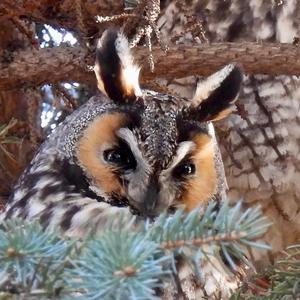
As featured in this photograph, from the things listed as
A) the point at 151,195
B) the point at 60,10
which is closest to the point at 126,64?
the point at 151,195

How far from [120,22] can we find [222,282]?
881mm

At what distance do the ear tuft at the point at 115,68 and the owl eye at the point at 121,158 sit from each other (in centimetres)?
15

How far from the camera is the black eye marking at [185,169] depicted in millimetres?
1792

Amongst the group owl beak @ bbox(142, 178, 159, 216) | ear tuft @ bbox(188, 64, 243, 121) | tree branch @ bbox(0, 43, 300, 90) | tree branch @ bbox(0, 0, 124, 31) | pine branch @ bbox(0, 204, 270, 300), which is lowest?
pine branch @ bbox(0, 204, 270, 300)

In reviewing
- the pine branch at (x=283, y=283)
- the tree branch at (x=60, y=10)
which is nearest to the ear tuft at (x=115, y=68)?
the tree branch at (x=60, y=10)

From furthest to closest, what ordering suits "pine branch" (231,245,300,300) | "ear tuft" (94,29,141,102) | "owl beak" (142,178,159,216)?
"ear tuft" (94,29,141,102)
"owl beak" (142,178,159,216)
"pine branch" (231,245,300,300)

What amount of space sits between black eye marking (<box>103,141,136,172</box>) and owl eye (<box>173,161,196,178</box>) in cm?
10

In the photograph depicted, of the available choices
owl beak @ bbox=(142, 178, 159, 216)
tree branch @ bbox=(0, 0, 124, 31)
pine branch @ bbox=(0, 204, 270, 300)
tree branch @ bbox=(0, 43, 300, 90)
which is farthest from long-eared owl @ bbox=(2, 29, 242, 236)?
pine branch @ bbox=(0, 204, 270, 300)

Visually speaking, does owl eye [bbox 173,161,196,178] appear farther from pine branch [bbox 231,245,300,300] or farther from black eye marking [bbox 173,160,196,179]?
pine branch [bbox 231,245,300,300]

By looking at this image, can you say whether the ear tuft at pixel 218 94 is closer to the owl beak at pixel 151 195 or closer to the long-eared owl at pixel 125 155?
the long-eared owl at pixel 125 155

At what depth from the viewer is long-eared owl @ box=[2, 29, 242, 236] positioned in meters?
1.74

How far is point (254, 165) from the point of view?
105 inches

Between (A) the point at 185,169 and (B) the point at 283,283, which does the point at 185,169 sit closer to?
(A) the point at 185,169

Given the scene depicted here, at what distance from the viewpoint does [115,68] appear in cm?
189
